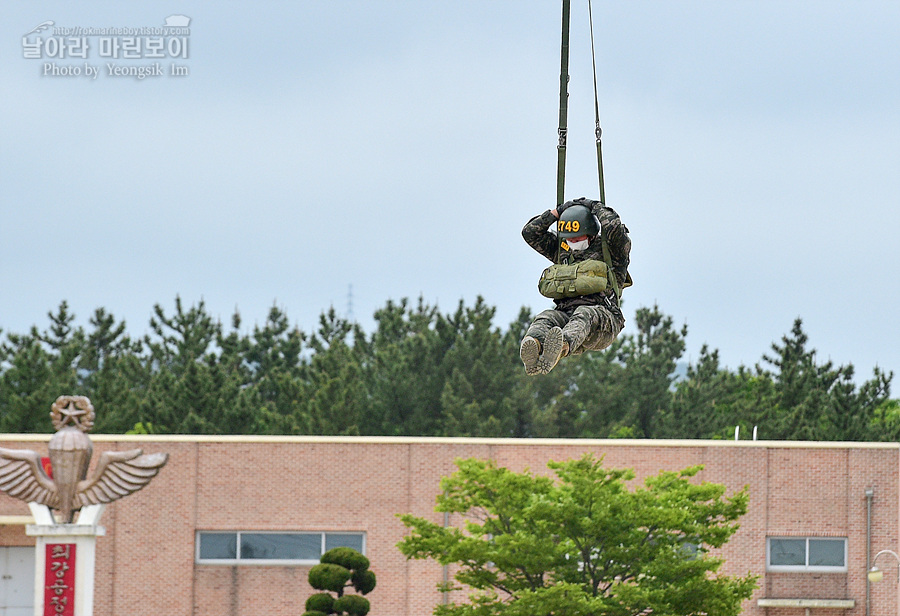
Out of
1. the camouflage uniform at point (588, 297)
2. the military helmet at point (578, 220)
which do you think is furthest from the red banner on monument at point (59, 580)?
the military helmet at point (578, 220)

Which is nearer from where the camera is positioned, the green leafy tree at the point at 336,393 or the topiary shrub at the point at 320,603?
the topiary shrub at the point at 320,603

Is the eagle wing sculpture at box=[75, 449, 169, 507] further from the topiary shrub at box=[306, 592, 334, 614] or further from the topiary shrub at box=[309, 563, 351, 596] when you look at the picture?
the topiary shrub at box=[306, 592, 334, 614]

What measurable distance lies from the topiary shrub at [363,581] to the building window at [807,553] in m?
10.7

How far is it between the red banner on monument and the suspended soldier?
77.2 ft

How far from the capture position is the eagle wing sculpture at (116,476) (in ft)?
134

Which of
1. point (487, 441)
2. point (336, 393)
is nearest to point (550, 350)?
point (487, 441)

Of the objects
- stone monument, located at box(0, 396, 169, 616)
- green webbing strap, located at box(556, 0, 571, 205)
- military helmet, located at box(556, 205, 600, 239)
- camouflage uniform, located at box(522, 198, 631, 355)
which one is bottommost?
stone monument, located at box(0, 396, 169, 616)

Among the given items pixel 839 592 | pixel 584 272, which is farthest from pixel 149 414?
pixel 584 272

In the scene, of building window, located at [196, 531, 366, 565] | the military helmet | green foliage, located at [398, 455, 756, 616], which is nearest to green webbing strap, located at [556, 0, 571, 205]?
the military helmet

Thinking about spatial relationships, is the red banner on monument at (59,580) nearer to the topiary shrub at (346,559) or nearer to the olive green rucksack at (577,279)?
the topiary shrub at (346,559)

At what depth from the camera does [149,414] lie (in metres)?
61.7

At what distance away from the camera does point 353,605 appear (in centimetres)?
4191

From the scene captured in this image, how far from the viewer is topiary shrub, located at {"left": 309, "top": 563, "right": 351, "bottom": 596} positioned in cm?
4216

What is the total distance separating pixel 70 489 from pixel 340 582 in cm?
666
